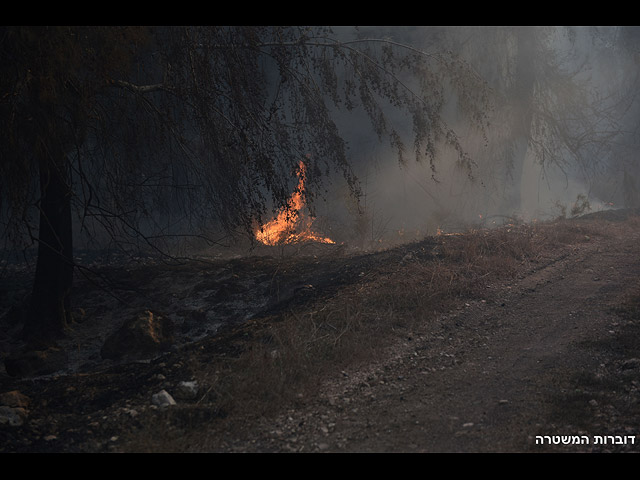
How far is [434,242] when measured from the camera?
8977mm

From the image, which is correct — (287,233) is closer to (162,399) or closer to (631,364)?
(162,399)

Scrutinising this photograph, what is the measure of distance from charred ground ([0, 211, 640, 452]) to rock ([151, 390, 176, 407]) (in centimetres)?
7

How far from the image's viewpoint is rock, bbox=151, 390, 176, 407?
4.32m

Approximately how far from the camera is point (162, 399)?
14.4ft

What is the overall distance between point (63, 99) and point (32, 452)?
3.22 meters

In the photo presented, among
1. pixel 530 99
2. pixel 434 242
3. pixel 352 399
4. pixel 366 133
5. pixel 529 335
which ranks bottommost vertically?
pixel 352 399

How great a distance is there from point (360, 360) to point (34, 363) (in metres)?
3.71

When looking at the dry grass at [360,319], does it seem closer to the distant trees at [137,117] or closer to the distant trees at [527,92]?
the distant trees at [137,117]

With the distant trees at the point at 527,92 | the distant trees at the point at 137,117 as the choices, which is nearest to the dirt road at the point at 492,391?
the distant trees at the point at 137,117

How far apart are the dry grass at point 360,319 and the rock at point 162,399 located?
0.39 meters

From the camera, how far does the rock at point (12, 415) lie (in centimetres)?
413

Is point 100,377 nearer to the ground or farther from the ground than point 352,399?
farther from the ground

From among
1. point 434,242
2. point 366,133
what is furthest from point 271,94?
point 434,242
